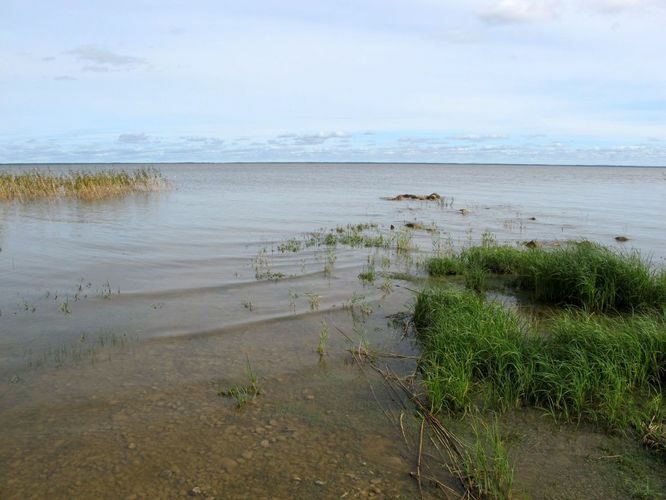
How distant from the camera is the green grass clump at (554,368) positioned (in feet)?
21.3

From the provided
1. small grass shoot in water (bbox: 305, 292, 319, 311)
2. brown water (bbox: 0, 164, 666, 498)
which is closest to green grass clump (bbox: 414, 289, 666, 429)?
brown water (bbox: 0, 164, 666, 498)

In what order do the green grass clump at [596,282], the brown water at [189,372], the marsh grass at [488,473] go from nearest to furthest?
the marsh grass at [488,473], the brown water at [189,372], the green grass clump at [596,282]

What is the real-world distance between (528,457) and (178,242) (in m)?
16.2

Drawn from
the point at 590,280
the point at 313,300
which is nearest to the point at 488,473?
the point at 590,280

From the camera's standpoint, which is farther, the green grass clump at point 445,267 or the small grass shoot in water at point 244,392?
the green grass clump at point 445,267

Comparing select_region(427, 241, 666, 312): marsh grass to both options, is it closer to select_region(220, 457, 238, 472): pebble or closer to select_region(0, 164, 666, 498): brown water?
select_region(0, 164, 666, 498): brown water

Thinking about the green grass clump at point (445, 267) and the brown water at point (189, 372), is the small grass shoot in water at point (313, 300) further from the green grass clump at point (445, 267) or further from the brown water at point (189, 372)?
the green grass clump at point (445, 267)

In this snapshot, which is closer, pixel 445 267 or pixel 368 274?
pixel 368 274

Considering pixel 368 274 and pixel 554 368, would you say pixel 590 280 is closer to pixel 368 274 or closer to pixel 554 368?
pixel 554 368

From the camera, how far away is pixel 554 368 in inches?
272

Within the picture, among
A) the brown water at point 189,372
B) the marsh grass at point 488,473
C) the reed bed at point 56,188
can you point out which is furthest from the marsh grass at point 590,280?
the reed bed at point 56,188

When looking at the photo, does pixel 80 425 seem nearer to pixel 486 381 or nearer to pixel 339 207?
pixel 486 381

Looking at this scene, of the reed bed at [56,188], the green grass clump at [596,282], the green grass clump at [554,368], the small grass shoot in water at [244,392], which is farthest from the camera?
the reed bed at [56,188]

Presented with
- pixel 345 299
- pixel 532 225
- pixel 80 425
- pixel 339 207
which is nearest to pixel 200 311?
pixel 345 299
